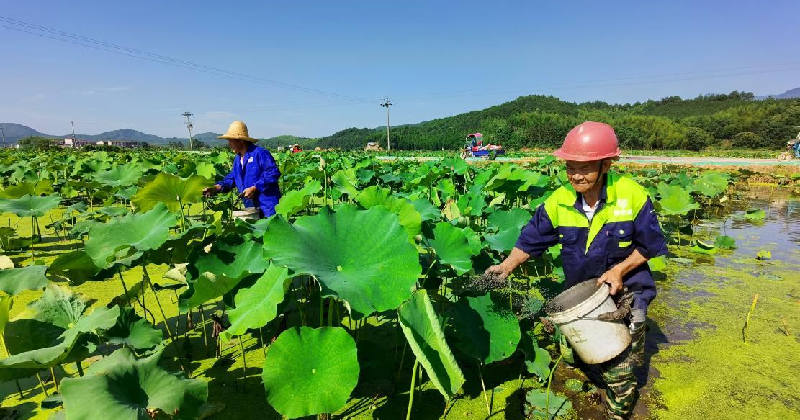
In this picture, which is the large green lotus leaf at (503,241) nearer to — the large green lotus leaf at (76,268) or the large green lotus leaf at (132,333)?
the large green lotus leaf at (132,333)

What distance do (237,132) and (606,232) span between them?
107 inches

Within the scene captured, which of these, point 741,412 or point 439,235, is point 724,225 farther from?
point 439,235

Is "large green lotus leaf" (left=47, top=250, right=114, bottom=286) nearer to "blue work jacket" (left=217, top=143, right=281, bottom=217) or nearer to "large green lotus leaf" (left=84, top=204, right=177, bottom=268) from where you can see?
"large green lotus leaf" (left=84, top=204, right=177, bottom=268)

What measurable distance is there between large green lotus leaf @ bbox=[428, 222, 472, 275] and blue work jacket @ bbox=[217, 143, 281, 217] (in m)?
1.65

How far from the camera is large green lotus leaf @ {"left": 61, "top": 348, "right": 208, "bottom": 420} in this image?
1.01 metres

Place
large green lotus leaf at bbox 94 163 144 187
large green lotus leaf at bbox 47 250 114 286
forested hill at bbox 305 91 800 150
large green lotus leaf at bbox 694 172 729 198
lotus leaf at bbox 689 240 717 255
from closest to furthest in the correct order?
large green lotus leaf at bbox 47 250 114 286 < lotus leaf at bbox 689 240 717 255 < large green lotus leaf at bbox 94 163 144 187 < large green lotus leaf at bbox 694 172 729 198 < forested hill at bbox 305 91 800 150

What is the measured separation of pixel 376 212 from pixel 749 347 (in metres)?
2.43

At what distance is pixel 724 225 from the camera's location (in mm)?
6039

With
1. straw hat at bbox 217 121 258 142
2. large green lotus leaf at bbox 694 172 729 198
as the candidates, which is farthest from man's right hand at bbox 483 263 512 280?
large green lotus leaf at bbox 694 172 729 198

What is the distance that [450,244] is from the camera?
203 centimetres

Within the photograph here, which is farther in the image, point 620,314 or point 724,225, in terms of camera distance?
point 724,225

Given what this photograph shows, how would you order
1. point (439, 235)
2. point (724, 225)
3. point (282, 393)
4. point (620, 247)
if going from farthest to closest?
point (724, 225) → point (439, 235) → point (620, 247) → point (282, 393)

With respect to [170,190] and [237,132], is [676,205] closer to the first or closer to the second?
[237,132]

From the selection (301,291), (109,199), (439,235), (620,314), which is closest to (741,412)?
(620,314)
